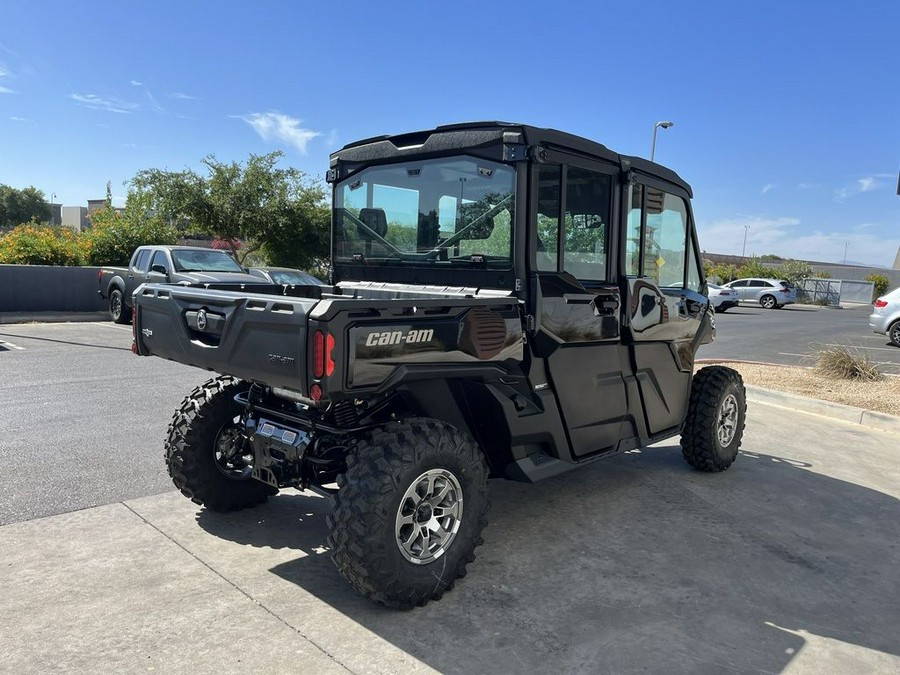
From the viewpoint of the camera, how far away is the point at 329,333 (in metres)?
2.78

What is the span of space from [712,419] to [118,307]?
44.6ft

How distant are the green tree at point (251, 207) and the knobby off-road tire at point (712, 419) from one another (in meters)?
22.2

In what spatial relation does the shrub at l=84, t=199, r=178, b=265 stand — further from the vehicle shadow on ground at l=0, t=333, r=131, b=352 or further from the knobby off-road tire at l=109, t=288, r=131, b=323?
the vehicle shadow on ground at l=0, t=333, r=131, b=352

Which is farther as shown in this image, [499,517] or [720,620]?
[499,517]

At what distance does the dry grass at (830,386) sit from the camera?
28.0 ft

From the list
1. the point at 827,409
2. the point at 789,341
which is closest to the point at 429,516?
the point at 827,409

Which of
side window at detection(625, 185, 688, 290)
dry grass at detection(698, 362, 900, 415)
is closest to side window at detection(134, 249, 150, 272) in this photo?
dry grass at detection(698, 362, 900, 415)

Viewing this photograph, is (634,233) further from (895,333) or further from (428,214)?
(895,333)

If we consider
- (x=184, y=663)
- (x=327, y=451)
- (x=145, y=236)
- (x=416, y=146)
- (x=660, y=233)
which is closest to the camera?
(x=184, y=663)

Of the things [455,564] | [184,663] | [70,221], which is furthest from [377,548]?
[70,221]

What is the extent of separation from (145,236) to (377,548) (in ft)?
63.5

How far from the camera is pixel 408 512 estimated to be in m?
3.29

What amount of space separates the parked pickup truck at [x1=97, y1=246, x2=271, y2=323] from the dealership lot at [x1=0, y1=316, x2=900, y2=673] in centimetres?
740

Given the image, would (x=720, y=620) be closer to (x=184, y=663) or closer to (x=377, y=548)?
(x=377, y=548)
